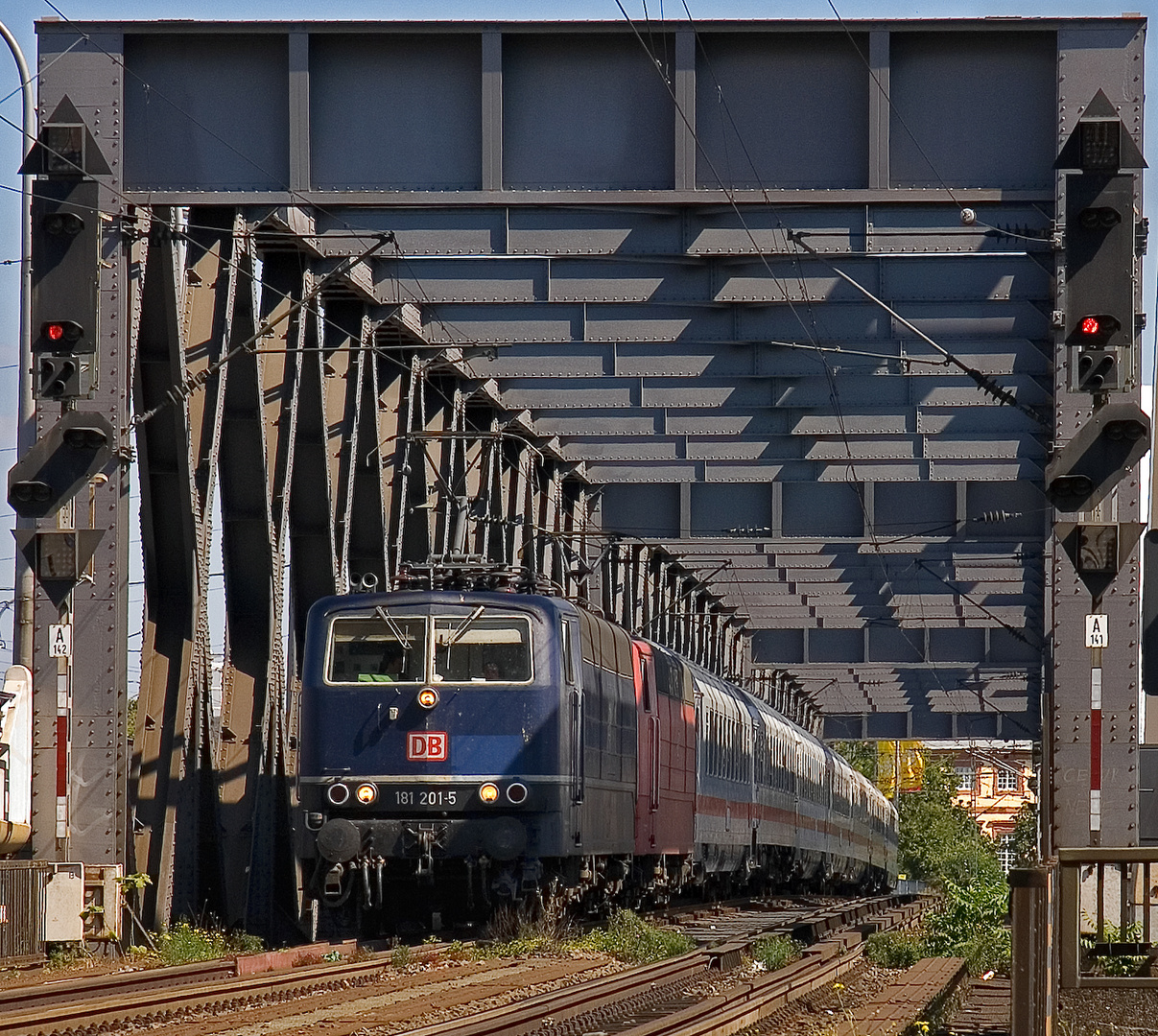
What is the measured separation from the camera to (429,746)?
1764 cm

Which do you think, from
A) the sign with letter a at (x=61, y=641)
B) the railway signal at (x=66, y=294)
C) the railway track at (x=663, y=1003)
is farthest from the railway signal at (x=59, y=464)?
the railway track at (x=663, y=1003)

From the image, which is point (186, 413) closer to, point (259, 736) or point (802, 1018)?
point (259, 736)

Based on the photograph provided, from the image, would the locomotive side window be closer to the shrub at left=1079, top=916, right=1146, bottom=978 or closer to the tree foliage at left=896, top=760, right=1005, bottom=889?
the shrub at left=1079, top=916, right=1146, bottom=978

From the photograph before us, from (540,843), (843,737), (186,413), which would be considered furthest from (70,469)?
(843,737)

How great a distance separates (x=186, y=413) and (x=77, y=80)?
3.27m

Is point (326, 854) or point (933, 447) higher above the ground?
point (933, 447)

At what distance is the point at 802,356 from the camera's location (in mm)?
27000

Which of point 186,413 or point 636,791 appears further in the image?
point 636,791

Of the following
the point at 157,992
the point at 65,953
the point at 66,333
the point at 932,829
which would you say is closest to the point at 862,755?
the point at 932,829

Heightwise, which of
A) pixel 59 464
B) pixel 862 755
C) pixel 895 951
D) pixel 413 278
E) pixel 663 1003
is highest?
pixel 413 278

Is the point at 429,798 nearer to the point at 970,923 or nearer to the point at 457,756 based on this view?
the point at 457,756

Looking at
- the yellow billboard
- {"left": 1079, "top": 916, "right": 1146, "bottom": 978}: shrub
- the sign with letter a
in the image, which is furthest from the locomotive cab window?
the yellow billboard

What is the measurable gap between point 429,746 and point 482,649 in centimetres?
107

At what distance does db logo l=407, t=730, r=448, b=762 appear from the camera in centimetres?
1759
